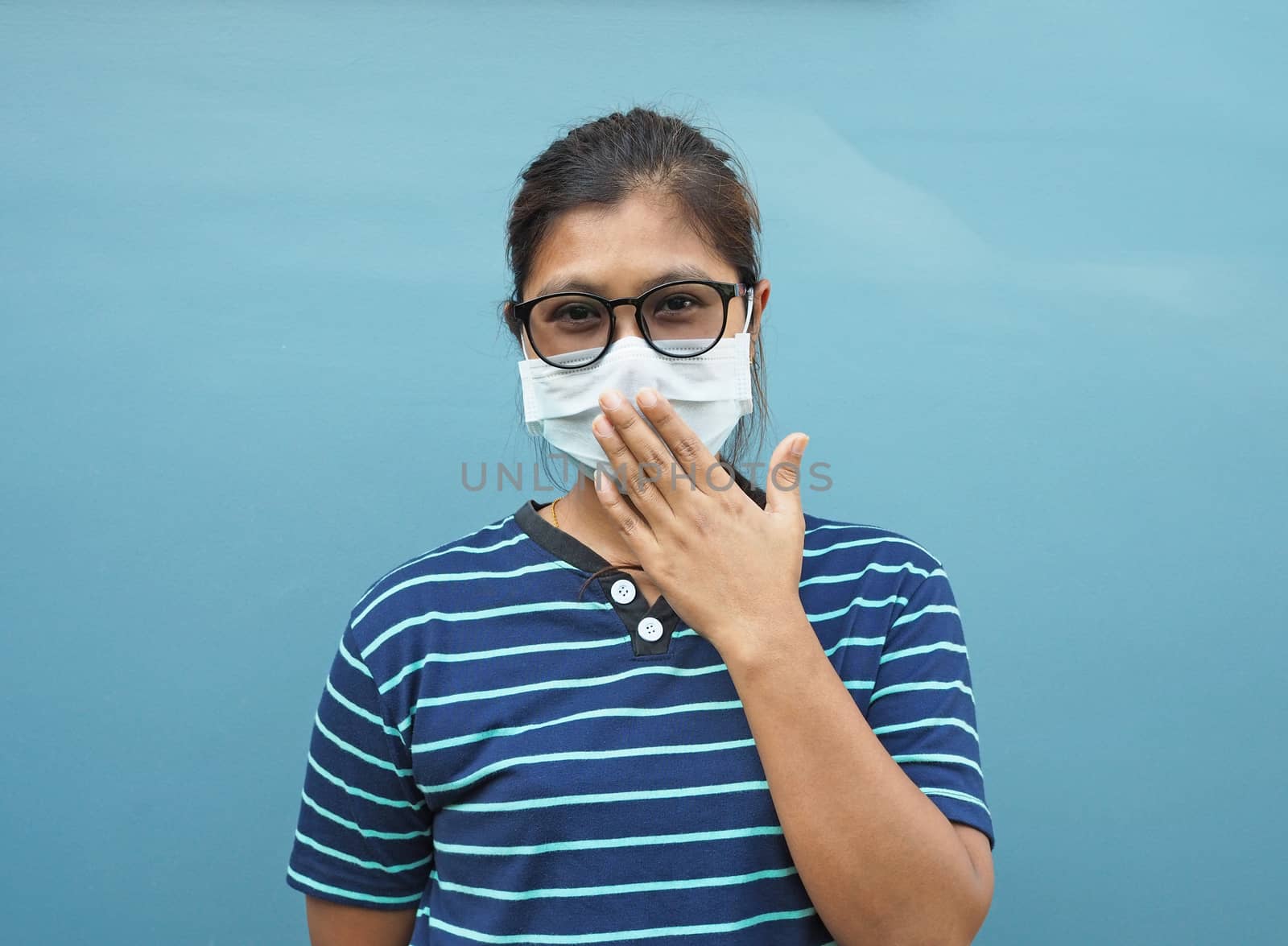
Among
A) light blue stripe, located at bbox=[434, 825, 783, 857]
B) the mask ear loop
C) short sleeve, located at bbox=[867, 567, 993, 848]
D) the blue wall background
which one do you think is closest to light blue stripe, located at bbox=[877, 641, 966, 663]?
short sleeve, located at bbox=[867, 567, 993, 848]

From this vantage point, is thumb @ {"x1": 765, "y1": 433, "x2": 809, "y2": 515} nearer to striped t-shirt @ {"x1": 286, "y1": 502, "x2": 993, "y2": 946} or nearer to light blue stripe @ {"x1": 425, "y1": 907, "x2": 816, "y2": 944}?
striped t-shirt @ {"x1": 286, "y1": 502, "x2": 993, "y2": 946}

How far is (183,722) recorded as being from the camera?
68.6 inches

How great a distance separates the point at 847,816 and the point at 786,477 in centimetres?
36

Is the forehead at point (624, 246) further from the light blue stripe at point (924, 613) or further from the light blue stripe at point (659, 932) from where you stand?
the light blue stripe at point (659, 932)

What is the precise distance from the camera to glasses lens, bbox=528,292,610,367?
117 centimetres

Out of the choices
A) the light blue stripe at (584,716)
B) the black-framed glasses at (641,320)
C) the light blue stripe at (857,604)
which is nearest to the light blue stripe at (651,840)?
the light blue stripe at (584,716)

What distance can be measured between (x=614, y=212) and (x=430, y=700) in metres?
0.60

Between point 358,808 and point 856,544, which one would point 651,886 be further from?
point 856,544

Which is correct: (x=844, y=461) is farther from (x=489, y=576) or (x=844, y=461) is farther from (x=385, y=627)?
(x=385, y=627)

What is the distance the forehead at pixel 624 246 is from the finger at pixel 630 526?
9.3 inches

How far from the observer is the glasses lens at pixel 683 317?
1.16m

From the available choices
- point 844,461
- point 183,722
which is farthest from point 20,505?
point 844,461

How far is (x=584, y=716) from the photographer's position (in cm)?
108

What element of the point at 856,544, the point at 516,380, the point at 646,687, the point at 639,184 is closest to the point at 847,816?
the point at 646,687
